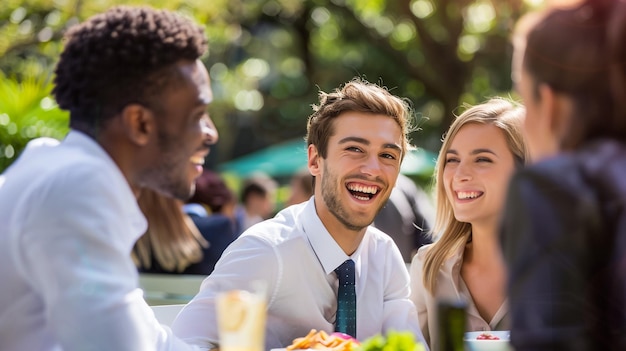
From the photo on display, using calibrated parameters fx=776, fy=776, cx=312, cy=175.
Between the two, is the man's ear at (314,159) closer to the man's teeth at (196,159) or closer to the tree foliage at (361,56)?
the man's teeth at (196,159)

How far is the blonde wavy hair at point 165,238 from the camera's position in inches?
193

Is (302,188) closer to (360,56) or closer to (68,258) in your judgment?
(68,258)

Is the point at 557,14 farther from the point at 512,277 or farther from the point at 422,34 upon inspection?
the point at 422,34

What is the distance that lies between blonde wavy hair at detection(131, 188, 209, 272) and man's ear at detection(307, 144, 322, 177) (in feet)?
6.31

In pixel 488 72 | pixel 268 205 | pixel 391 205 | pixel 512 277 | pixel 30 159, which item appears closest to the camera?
pixel 512 277

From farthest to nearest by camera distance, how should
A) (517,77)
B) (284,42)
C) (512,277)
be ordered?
(284,42) < (517,77) < (512,277)

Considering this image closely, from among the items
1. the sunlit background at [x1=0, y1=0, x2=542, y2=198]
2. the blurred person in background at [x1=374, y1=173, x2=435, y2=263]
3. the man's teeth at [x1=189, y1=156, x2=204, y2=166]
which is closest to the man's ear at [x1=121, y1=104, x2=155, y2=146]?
the man's teeth at [x1=189, y1=156, x2=204, y2=166]

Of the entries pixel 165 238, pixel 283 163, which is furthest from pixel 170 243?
pixel 283 163

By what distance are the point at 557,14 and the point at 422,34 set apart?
15.1 m

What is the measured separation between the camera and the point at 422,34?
53.4 ft

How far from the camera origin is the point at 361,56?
20.0 meters

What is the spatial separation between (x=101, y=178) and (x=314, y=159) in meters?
1.59

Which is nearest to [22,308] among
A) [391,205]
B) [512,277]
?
[512,277]

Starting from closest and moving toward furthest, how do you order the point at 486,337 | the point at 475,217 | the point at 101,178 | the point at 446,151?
the point at 101,178
the point at 486,337
the point at 475,217
the point at 446,151
